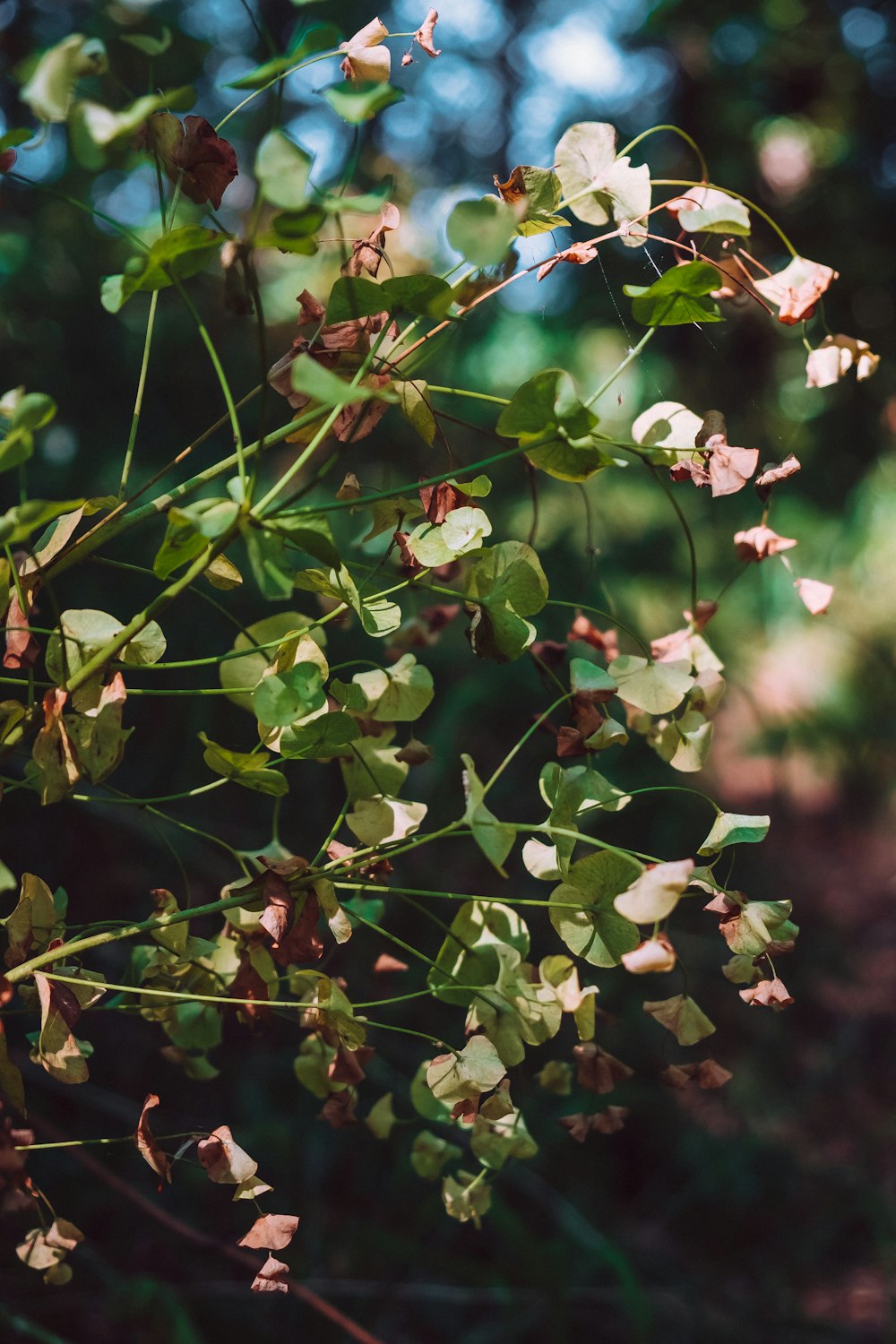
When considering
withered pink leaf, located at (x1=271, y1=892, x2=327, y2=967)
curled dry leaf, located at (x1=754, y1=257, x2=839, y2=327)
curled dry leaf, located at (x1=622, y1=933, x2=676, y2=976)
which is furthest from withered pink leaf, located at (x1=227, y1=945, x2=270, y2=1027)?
curled dry leaf, located at (x1=754, y1=257, x2=839, y2=327)

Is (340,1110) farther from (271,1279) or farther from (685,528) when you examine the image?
(685,528)

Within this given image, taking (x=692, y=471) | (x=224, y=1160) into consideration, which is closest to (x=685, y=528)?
(x=692, y=471)

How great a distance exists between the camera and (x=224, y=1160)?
267 mm

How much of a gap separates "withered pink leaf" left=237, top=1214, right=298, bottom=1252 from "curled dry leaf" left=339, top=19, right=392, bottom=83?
12.4 inches

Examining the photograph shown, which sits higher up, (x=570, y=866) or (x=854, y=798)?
(x=570, y=866)

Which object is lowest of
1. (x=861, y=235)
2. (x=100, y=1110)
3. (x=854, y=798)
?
(x=854, y=798)

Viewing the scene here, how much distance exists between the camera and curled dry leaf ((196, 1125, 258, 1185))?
0.87 feet

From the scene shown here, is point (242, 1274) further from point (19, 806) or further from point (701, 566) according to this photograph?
point (701, 566)

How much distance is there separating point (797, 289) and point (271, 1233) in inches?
11.8

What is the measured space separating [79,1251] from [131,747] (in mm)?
498

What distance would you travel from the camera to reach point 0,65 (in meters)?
1.06

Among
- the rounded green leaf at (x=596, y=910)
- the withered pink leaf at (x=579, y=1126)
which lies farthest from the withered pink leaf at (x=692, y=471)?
the withered pink leaf at (x=579, y=1126)

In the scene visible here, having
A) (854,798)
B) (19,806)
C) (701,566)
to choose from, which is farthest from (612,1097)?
(854,798)

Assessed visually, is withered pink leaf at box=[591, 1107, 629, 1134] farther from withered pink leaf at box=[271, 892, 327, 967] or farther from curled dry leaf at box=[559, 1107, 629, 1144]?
withered pink leaf at box=[271, 892, 327, 967]
